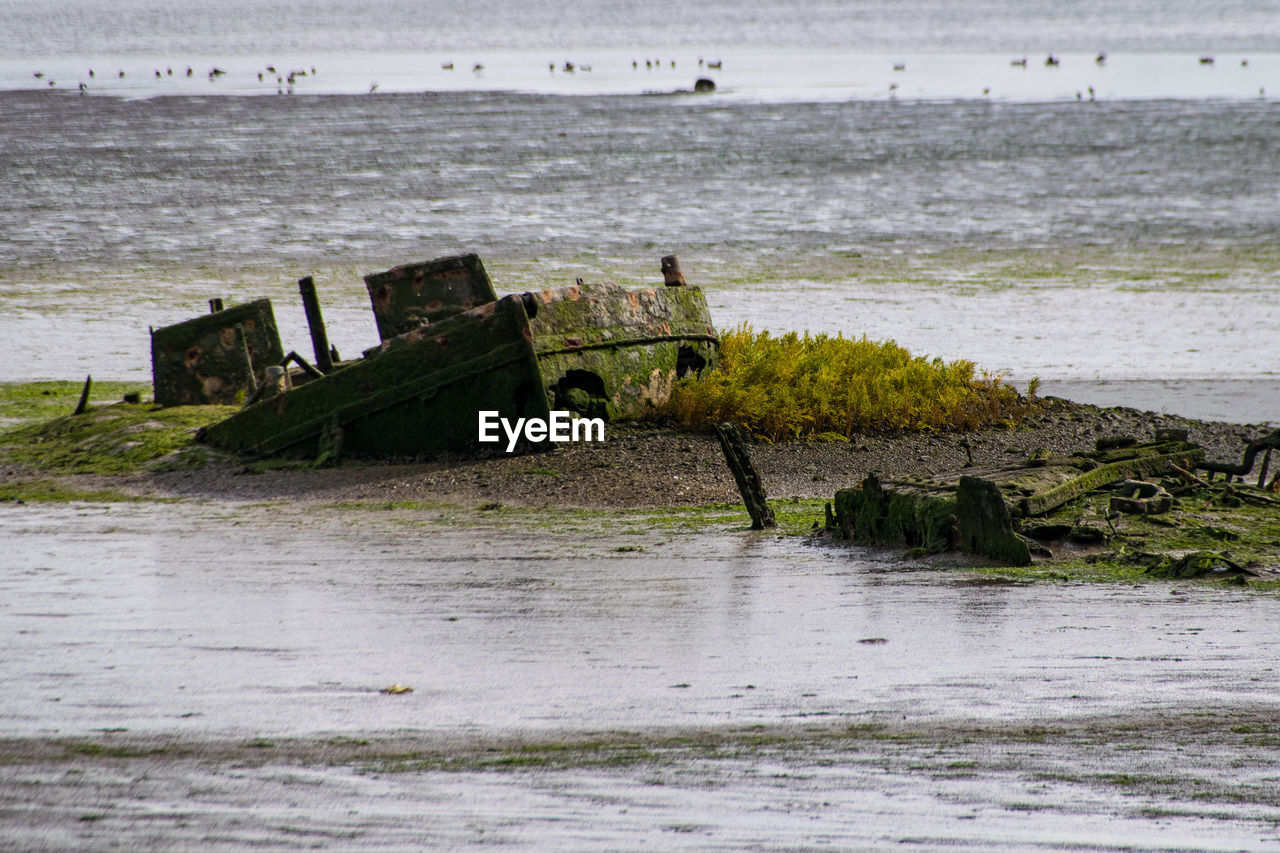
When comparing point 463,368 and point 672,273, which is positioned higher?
point 672,273

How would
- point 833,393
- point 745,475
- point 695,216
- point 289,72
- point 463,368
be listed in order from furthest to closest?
point 289,72, point 695,216, point 833,393, point 463,368, point 745,475

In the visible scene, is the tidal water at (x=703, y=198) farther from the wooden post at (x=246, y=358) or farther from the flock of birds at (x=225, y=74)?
the wooden post at (x=246, y=358)

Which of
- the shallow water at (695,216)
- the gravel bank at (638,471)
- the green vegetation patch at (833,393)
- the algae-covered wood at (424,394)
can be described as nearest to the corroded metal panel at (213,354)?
the algae-covered wood at (424,394)

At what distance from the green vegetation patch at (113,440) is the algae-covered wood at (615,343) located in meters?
2.98

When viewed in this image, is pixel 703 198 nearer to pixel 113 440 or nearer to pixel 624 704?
pixel 113 440

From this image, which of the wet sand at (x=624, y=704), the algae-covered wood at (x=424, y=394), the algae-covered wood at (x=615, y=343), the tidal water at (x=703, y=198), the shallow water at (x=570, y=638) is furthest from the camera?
the tidal water at (x=703, y=198)

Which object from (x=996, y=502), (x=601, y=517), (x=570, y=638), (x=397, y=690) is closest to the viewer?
(x=397, y=690)

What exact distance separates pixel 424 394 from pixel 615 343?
1658 mm

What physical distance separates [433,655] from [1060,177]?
3114 centimetres

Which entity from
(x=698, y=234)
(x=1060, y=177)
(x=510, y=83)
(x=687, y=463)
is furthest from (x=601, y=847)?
(x=510, y=83)

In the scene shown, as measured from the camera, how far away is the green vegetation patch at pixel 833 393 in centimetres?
1175

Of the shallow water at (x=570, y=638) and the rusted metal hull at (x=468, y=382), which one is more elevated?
the rusted metal hull at (x=468, y=382)

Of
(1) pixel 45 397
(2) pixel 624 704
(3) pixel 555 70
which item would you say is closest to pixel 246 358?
(1) pixel 45 397

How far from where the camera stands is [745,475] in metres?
→ 8.86
